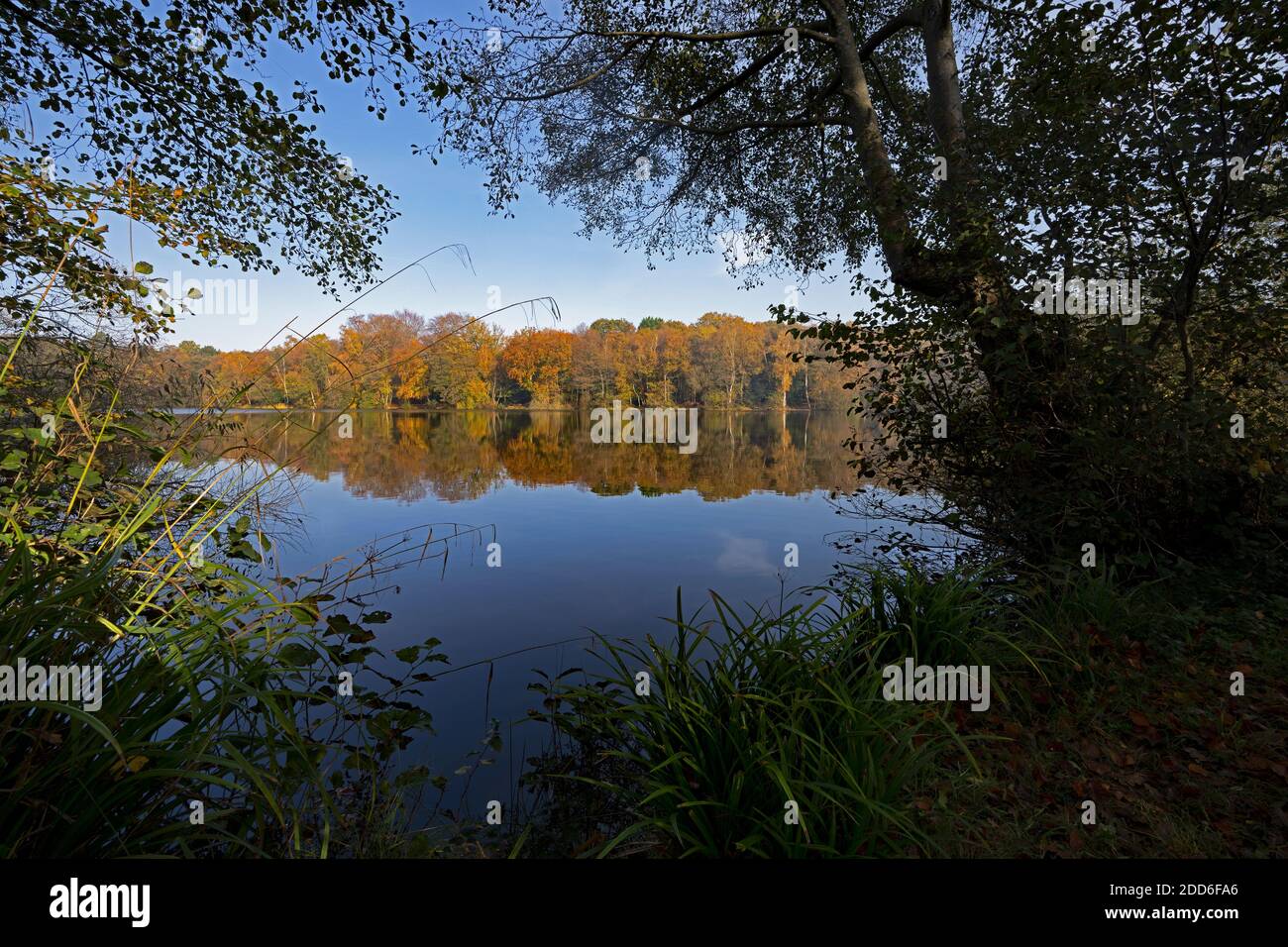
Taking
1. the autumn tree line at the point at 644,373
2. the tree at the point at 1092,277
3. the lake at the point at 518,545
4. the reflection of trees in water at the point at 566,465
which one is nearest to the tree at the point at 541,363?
the autumn tree line at the point at 644,373

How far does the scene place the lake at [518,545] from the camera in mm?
4258

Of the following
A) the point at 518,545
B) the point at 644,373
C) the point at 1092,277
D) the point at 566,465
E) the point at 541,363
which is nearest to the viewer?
the point at 1092,277

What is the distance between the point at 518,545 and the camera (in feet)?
30.8

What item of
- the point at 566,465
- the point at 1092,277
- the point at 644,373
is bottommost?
the point at 566,465

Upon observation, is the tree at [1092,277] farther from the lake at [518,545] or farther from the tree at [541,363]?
the tree at [541,363]

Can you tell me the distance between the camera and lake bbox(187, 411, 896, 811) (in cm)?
426

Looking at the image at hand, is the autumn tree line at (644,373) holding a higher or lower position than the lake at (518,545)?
higher

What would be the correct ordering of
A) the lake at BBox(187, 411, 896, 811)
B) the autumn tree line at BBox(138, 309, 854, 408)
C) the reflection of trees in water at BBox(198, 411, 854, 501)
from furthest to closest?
the autumn tree line at BBox(138, 309, 854, 408) < the reflection of trees in water at BBox(198, 411, 854, 501) < the lake at BBox(187, 411, 896, 811)

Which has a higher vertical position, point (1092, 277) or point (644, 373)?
point (644, 373)

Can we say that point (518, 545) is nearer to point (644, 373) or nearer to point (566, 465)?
point (566, 465)

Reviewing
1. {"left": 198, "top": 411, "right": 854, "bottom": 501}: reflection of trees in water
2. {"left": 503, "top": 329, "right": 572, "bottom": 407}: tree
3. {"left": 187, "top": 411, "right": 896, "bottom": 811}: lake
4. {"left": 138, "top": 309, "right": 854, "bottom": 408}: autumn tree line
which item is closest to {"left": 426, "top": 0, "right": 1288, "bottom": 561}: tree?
{"left": 187, "top": 411, "right": 896, "bottom": 811}: lake

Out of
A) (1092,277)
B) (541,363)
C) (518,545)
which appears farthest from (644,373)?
(1092,277)

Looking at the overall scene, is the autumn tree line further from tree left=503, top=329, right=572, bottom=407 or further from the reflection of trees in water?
the reflection of trees in water

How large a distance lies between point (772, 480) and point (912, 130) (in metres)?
10.2
